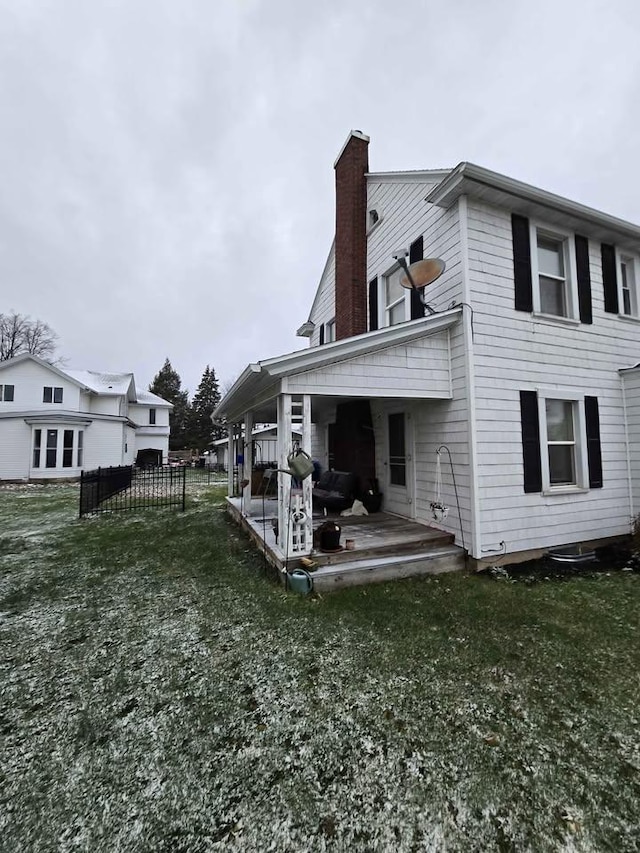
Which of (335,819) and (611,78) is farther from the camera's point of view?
(611,78)

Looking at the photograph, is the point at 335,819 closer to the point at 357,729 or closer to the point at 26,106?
the point at 357,729

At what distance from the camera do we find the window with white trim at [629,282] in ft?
22.6

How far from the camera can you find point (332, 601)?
13.7 feet

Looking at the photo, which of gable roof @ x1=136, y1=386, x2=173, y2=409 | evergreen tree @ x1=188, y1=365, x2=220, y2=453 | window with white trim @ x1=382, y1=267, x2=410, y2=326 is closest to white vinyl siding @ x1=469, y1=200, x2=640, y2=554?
window with white trim @ x1=382, y1=267, x2=410, y2=326

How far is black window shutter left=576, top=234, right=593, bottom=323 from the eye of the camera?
6145 mm

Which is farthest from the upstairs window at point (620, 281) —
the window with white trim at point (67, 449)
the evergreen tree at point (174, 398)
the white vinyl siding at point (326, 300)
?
the evergreen tree at point (174, 398)

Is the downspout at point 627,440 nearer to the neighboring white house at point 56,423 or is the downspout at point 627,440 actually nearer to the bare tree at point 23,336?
the neighboring white house at point 56,423

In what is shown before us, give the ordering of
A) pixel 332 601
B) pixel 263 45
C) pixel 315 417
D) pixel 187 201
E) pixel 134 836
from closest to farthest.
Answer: pixel 134 836 → pixel 332 601 → pixel 263 45 → pixel 315 417 → pixel 187 201

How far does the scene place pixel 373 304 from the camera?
26.4 feet

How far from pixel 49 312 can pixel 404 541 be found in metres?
40.1

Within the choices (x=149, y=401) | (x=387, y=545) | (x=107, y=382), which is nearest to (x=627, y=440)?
(x=387, y=545)

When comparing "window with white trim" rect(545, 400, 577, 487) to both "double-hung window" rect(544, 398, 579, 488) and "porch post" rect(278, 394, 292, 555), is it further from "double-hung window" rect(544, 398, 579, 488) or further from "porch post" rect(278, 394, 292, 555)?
"porch post" rect(278, 394, 292, 555)

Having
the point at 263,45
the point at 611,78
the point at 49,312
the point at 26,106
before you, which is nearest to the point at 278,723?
the point at 263,45

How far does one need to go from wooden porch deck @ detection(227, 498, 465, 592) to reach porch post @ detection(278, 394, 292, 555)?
0.31 metres
